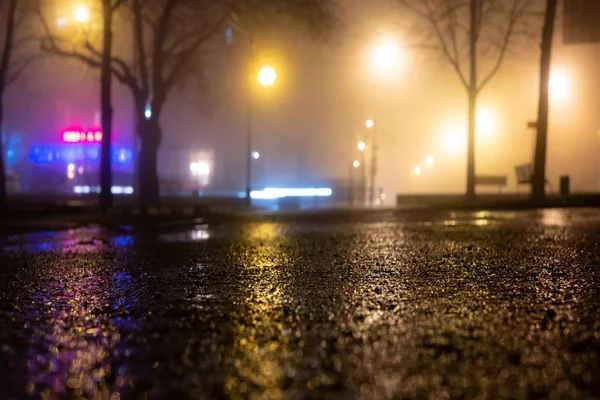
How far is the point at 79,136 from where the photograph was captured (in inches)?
1919

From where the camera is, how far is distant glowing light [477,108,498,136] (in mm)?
40719

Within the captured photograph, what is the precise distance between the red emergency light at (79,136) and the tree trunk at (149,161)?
81.3 ft

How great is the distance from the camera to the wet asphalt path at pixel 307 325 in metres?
2.48

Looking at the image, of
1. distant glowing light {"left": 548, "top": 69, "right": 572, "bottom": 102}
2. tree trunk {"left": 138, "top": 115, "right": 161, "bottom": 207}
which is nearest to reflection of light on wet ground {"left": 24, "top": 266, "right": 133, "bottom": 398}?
tree trunk {"left": 138, "top": 115, "right": 161, "bottom": 207}

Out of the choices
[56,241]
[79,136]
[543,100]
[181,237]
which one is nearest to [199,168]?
[79,136]

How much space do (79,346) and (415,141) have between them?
63822 millimetres

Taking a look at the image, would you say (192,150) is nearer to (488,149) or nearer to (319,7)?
(488,149)

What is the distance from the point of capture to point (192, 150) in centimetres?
5953

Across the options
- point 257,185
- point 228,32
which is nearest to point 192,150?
point 257,185

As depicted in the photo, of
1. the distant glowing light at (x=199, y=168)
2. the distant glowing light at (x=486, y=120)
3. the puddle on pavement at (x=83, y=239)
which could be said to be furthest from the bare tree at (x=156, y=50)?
Result: the distant glowing light at (x=199, y=168)

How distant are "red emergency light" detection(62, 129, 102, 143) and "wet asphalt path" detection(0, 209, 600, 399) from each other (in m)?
43.5

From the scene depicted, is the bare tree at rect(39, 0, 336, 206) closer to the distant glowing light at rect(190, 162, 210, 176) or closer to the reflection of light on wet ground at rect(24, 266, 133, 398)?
the reflection of light on wet ground at rect(24, 266, 133, 398)

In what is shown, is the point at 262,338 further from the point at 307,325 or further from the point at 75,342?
the point at 75,342

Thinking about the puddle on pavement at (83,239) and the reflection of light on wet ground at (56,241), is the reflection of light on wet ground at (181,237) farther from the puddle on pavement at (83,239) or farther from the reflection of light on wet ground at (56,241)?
the reflection of light on wet ground at (56,241)
